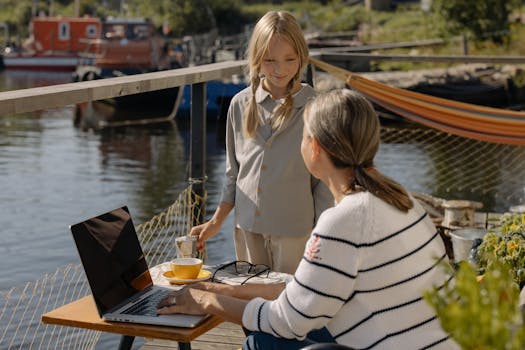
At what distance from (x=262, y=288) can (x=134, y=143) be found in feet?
52.5

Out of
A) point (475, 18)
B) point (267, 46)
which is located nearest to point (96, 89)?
point (267, 46)

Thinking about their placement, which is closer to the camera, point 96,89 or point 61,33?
point 96,89

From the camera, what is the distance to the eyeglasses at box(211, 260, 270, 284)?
2.80m

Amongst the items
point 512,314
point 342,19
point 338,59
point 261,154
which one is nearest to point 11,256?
point 338,59

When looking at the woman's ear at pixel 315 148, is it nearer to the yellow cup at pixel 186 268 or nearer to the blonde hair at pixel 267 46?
the yellow cup at pixel 186 268

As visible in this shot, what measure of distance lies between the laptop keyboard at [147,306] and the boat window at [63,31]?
38.1 meters

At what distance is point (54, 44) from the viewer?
39625 mm

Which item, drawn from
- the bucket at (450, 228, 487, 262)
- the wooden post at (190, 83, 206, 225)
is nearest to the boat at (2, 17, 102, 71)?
the bucket at (450, 228, 487, 262)

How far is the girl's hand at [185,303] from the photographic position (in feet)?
7.97

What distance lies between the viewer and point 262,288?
2.54 meters

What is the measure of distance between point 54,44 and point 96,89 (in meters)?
37.6

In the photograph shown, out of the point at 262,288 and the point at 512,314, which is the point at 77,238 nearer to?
the point at 262,288

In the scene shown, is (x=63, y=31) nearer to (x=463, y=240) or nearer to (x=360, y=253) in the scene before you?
(x=463, y=240)

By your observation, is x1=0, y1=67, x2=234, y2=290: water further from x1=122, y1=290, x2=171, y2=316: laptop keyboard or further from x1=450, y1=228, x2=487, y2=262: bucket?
x1=122, y1=290, x2=171, y2=316: laptop keyboard
